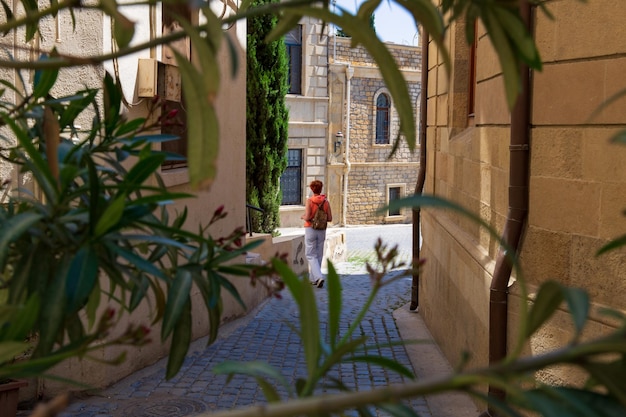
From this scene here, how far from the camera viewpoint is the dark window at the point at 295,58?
95.2 ft

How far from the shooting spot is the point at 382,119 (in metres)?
34.0

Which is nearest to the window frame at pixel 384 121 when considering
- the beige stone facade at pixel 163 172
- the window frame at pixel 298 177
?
the window frame at pixel 298 177

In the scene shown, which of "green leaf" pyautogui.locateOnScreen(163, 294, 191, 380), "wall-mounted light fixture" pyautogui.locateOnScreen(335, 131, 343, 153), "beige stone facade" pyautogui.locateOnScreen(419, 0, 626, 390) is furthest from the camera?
"wall-mounted light fixture" pyautogui.locateOnScreen(335, 131, 343, 153)

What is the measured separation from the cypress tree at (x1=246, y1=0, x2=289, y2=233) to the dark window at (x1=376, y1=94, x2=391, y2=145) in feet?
40.3

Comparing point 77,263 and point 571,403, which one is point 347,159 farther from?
point 571,403

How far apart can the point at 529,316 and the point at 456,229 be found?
22.3ft

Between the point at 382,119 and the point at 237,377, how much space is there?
27110 mm

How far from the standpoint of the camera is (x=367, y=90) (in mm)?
32656

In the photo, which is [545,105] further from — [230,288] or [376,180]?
[376,180]

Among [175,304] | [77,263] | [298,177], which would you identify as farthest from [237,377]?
[298,177]

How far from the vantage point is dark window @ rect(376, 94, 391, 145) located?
3359 cm

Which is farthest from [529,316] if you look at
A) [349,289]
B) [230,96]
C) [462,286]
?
[349,289]

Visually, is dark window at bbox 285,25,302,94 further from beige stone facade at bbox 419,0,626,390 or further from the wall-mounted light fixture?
beige stone facade at bbox 419,0,626,390

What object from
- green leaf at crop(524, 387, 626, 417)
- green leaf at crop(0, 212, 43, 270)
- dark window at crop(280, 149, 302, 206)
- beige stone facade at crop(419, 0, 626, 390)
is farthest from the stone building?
green leaf at crop(524, 387, 626, 417)
